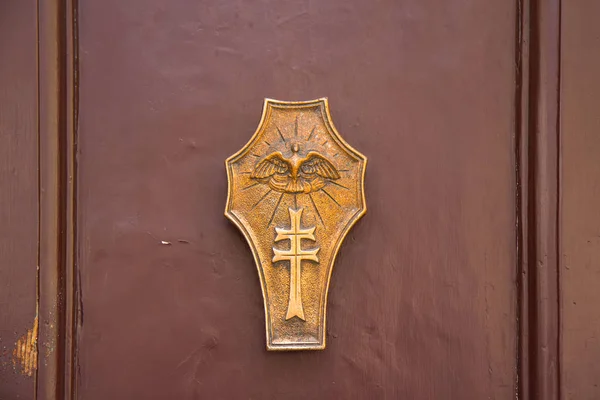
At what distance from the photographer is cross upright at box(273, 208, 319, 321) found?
2.34ft

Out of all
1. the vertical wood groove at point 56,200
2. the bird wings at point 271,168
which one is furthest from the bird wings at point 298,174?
the vertical wood groove at point 56,200

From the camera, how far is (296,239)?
723mm

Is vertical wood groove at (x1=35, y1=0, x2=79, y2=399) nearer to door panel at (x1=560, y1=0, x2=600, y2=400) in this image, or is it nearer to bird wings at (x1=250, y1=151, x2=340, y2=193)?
bird wings at (x1=250, y1=151, x2=340, y2=193)

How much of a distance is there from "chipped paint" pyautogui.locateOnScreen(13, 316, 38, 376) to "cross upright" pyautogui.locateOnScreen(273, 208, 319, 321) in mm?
318

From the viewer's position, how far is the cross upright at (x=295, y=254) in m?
0.71

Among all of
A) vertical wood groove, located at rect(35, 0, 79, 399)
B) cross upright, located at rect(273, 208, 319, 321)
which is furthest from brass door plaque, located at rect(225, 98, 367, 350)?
vertical wood groove, located at rect(35, 0, 79, 399)

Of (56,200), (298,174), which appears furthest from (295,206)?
(56,200)

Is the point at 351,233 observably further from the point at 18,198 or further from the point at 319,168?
the point at 18,198

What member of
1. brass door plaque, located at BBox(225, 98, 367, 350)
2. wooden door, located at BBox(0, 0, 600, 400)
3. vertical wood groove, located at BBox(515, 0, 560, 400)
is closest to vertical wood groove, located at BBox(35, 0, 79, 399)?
Result: wooden door, located at BBox(0, 0, 600, 400)

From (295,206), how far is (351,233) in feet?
0.28

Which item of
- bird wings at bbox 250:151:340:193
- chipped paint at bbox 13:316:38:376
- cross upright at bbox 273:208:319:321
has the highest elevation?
bird wings at bbox 250:151:340:193

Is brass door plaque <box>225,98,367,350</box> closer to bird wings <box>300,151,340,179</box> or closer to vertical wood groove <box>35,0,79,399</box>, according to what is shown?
bird wings <box>300,151,340,179</box>

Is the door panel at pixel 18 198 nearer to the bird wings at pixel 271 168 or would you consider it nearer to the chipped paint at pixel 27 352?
the chipped paint at pixel 27 352

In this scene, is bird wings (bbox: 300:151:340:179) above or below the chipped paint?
above
